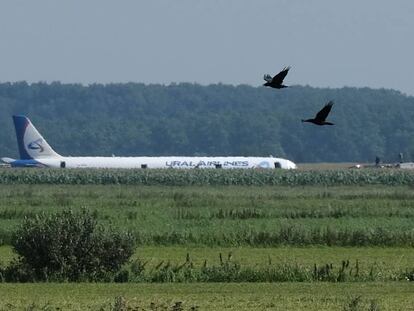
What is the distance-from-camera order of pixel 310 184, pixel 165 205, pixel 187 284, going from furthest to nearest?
1. pixel 310 184
2. pixel 165 205
3. pixel 187 284

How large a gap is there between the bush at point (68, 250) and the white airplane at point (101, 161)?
284 feet

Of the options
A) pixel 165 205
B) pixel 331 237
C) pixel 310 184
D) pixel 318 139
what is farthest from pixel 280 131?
pixel 331 237

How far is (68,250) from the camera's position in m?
29.6

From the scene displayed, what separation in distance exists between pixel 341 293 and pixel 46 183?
73.7 meters

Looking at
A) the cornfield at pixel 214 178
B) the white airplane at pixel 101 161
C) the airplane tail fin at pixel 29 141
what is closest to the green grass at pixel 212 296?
the cornfield at pixel 214 178

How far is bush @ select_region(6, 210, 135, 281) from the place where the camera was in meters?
29.5

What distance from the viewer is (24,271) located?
29766mm

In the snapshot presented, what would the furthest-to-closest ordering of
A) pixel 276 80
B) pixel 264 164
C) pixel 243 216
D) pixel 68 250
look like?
pixel 264 164, pixel 243 216, pixel 68 250, pixel 276 80

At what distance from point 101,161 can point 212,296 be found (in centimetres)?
9338

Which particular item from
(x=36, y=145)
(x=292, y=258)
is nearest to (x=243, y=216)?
(x=292, y=258)

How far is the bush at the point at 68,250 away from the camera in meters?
29.5

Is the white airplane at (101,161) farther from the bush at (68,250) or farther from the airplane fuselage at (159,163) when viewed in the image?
the bush at (68,250)

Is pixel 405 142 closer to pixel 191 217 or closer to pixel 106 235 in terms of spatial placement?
pixel 191 217

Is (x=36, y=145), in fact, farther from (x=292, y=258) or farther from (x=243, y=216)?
(x=292, y=258)
